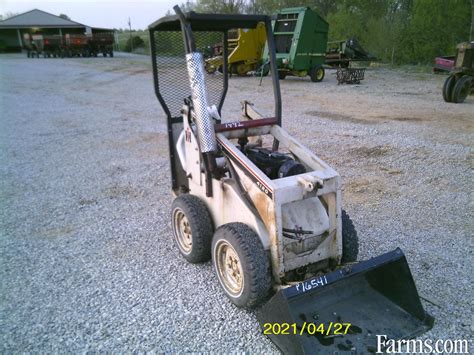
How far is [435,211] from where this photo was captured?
424cm

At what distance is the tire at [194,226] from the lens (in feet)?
10.1

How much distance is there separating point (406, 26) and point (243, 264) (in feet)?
73.4

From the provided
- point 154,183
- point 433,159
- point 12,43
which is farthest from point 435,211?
point 12,43

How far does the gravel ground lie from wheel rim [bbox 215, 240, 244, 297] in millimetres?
157

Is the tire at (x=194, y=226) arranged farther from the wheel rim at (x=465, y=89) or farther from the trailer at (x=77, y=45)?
the trailer at (x=77, y=45)

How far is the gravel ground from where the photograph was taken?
2.65 metres

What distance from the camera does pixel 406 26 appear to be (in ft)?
69.2

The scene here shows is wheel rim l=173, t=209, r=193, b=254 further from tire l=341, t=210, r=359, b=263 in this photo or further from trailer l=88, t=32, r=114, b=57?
trailer l=88, t=32, r=114, b=57

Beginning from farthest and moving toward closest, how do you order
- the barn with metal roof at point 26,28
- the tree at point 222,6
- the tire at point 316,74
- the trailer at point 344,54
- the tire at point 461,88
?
the barn with metal roof at point 26,28 → the tree at point 222,6 → the trailer at point 344,54 → the tire at point 316,74 → the tire at point 461,88

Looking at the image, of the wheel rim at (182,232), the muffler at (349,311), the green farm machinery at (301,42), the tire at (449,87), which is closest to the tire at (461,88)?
the tire at (449,87)

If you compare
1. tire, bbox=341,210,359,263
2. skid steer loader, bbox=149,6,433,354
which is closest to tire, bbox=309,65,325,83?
skid steer loader, bbox=149,6,433,354

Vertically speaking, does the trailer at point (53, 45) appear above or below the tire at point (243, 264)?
above

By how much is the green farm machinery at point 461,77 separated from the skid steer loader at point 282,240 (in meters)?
8.74

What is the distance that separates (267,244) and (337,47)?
712 inches
